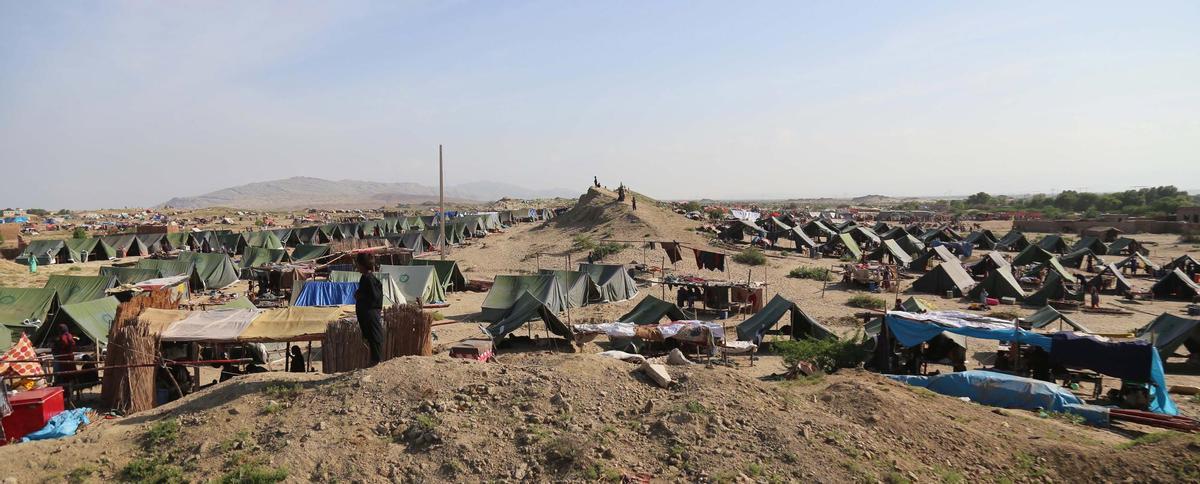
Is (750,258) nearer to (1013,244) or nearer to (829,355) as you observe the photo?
(829,355)

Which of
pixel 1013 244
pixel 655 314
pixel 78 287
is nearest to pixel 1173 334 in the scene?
pixel 655 314

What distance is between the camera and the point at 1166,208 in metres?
71.6

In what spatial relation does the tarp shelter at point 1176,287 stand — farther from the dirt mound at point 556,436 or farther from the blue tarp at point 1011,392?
the dirt mound at point 556,436

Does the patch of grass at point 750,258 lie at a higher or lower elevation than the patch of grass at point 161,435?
lower

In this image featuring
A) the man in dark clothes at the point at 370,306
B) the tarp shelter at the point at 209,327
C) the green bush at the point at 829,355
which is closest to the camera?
the man in dark clothes at the point at 370,306

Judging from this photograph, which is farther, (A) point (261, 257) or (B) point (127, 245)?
(B) point (127, 245)

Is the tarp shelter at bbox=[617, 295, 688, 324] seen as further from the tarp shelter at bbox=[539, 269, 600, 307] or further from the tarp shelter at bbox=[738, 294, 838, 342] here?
the tarp shelter at bbox=[539, 269, 600, 307]

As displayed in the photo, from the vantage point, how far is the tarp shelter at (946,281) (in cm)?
2569

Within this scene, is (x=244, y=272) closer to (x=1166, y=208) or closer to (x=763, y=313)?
(x=763, y=313)

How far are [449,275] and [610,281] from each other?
6963 millimetres

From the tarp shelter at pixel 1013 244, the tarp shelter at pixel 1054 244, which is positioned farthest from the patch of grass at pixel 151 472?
the tarp shelter at pixel 1013 244

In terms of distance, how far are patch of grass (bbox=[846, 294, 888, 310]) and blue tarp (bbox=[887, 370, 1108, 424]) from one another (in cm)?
1143

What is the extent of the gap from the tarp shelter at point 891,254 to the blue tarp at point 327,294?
27.4 metres

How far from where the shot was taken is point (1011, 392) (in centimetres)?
1089
